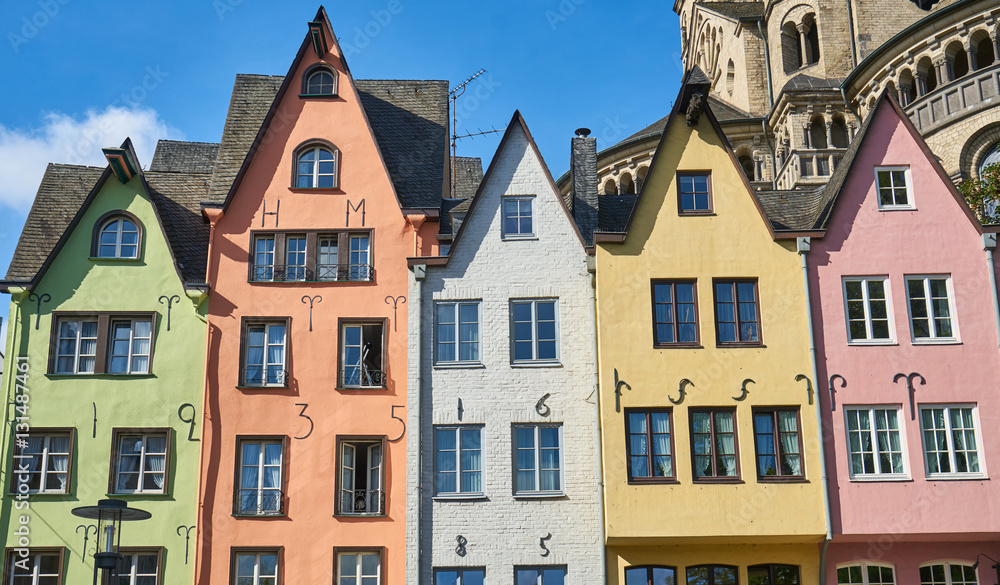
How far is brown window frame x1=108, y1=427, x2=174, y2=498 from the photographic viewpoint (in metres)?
29.2

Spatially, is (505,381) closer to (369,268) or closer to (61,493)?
(369,268)

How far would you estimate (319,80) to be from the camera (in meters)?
33.9

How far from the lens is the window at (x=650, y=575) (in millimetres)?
27359

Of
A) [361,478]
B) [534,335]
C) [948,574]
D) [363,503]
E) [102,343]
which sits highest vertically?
[102,343]

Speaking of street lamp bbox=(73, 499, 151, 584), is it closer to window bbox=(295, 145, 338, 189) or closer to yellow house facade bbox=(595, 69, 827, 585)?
yellow house facade bbox=(595, 69, 827, 585)

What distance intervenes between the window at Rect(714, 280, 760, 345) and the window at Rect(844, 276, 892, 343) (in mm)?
2415

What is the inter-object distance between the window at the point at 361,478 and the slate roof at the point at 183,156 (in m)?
14.3

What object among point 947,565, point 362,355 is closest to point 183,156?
point 362,355

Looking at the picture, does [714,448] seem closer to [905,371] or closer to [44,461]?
[905,371]

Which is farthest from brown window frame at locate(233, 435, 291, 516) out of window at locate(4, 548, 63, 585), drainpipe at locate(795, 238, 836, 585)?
drainpipe at locate(795, 238, 836, 585)

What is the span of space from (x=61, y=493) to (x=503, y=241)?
13634mm

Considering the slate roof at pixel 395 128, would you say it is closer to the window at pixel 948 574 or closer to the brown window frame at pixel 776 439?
the brown window frame at pixel 776 439

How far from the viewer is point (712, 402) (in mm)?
28000

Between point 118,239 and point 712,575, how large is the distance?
19137 mm
